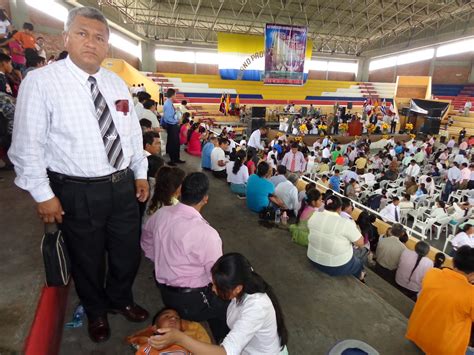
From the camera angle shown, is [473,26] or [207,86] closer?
[473,26]

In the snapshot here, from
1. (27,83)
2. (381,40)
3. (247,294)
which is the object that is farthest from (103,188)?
(381,40)

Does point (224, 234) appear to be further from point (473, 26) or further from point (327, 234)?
point (473, 26)

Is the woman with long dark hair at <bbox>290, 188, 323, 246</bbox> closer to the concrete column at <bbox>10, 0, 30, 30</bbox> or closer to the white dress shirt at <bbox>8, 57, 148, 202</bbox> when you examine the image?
the white dress shirt at <bbox>8, 57, 148, 202</bbox>

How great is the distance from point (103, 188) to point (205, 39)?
22620 mm

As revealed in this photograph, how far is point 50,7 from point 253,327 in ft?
45.7

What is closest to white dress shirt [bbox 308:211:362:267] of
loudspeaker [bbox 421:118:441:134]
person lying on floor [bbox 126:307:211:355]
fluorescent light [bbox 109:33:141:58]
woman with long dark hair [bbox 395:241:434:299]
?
woman with long dark hair [bbox 395:241:434:299]

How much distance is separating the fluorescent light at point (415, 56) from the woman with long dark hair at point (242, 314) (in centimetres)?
2679

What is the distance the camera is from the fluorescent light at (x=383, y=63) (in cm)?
2544

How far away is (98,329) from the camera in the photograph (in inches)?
75.4

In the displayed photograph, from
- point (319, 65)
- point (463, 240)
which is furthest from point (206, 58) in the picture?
point (463, 240)

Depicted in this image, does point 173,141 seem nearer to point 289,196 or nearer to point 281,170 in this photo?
point 281,170

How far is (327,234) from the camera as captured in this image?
10.2 feet

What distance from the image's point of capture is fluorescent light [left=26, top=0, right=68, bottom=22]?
10.6m

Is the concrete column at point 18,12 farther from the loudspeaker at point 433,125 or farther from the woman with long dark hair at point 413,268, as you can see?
the loudspeaker at point 433,125
